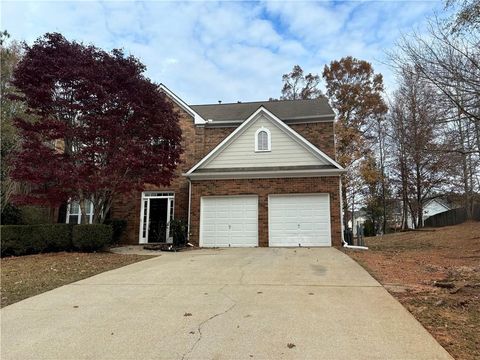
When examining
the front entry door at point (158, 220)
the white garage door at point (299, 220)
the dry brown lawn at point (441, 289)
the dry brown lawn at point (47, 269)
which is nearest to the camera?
the dry brown lawn at point (441, 289)

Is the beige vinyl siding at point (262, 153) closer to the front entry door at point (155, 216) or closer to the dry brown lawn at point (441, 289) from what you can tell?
the front entry door at point (155, 216)

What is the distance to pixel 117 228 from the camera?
18250 mm

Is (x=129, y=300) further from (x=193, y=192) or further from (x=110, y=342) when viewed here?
(x=193, y=192)

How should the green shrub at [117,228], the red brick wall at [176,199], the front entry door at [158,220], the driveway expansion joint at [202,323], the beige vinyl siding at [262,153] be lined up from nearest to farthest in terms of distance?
1. the driveway expansion joint at [202,323]
2. the beige vinyl siding at [262,153]
3. the green shrub at [117,228]
4. the red brick wall at [176,199]
5. the front entry door at [158,220]

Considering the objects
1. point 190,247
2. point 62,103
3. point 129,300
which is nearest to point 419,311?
point 129,300

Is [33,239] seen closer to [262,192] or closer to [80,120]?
[80,120]

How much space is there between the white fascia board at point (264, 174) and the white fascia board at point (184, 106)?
405cm

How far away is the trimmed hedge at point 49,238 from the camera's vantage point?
1338 cm

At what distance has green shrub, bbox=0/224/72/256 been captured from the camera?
13.3 m

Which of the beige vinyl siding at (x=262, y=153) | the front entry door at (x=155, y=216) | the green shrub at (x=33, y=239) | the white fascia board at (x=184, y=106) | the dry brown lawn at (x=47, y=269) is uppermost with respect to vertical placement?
the white fascia board at (x=184, y=106)

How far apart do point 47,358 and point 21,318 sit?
2.10 metres

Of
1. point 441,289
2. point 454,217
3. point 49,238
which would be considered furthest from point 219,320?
point 454,217

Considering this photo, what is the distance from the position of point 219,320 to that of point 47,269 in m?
7.07

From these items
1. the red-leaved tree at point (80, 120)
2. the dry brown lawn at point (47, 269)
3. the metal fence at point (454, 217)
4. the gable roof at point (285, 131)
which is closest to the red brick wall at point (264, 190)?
the gable roof at point (285, 131)
